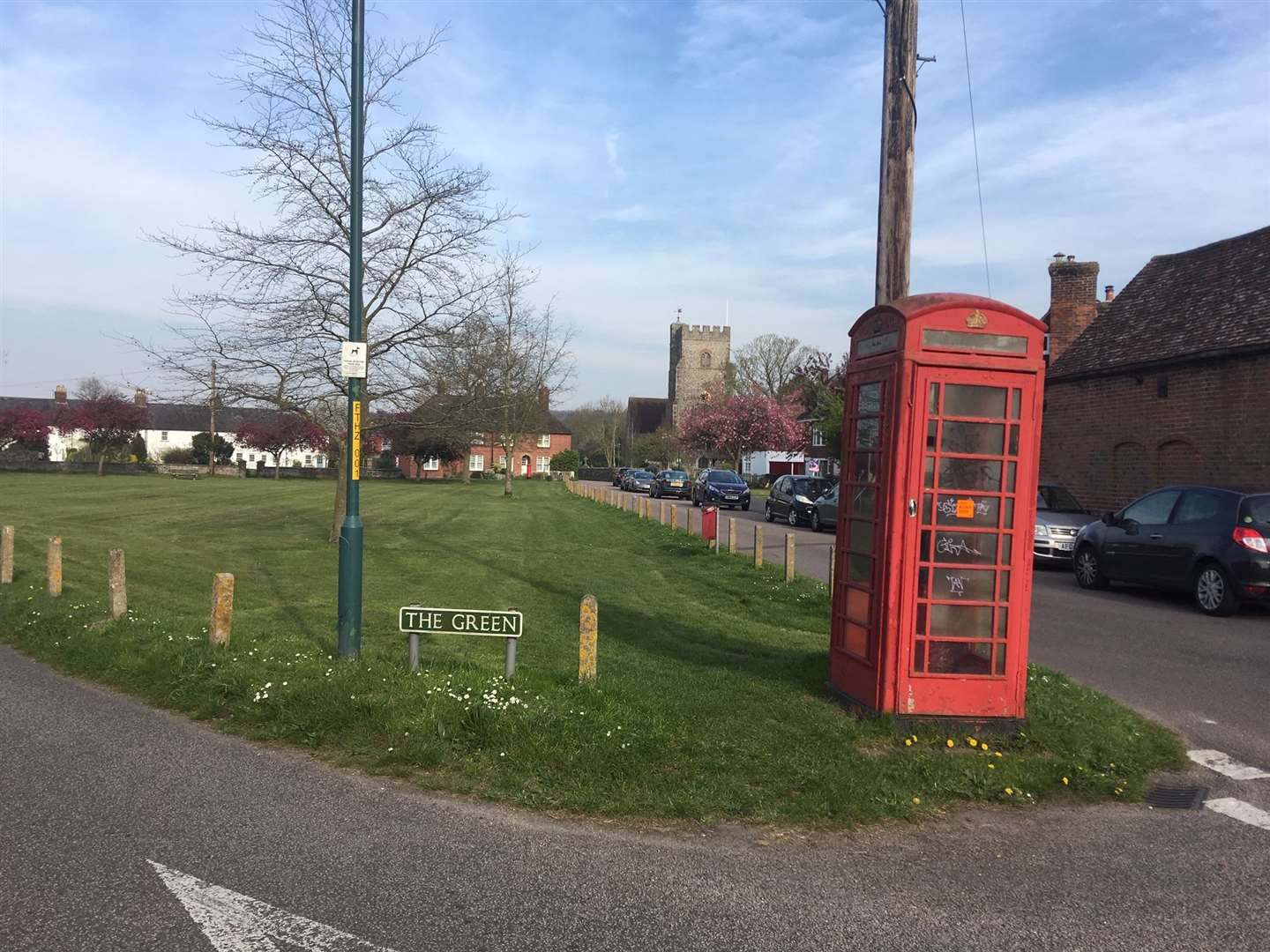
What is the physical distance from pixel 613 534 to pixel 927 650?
19375 mm

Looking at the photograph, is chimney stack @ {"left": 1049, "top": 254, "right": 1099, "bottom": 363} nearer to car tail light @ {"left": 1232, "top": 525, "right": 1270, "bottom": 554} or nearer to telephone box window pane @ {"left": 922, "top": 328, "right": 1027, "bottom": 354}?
car tail light @ {"left": 1232, "top": 525, "right": 1270, "bottom": 554}

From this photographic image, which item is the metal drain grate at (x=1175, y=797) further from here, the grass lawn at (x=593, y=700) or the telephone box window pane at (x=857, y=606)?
the telephone box window pane at (x=857, y=606)

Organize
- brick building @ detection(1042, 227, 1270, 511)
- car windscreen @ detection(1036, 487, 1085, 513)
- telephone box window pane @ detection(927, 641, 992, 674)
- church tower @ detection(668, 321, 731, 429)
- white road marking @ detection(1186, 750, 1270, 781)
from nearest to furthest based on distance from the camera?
white road marking @ detection(1186, 750, 1270, 781) → telephone box window pane @ detection(927, 641, 992, 674) → brick building @ detection(1042, 227, 1270, 511) → car windscreen @ detection(1036, 487, 1085, 513) → church tower @ detection(668, 321, 731, 429)

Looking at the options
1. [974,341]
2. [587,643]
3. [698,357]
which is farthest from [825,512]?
[698,357]

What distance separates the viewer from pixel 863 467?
690 cm

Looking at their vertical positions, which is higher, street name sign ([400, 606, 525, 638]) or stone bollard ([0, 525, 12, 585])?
street name sign ([400, 606, 525, 638])

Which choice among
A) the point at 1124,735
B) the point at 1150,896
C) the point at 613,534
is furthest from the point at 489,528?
the point at 1150,896

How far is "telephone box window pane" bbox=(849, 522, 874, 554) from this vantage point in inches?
266

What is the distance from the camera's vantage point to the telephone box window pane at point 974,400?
20.8 ft

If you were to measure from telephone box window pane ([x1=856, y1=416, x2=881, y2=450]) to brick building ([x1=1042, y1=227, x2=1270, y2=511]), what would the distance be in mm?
14438

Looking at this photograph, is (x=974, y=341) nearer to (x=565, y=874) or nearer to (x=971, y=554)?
(x=971, y=554)

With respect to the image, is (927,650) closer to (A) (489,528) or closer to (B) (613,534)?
(B) (613,534)

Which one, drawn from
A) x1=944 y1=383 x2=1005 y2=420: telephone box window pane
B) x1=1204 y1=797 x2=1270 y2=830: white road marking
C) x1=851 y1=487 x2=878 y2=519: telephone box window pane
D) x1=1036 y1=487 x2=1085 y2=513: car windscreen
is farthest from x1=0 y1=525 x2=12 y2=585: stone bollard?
x1=1036 y1=487 x2=1085 y2=513: car windscreen

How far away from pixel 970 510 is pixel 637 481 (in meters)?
54.0
